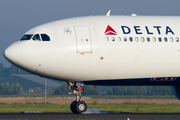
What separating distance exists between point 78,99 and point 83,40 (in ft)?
12.9

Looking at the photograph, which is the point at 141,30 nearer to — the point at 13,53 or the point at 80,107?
the point at 80,107

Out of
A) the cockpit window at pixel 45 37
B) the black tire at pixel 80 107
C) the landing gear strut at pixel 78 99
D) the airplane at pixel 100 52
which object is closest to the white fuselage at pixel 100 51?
the airplane at pixel 100 52

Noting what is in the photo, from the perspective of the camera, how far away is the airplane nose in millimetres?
23000

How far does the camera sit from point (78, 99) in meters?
24.7

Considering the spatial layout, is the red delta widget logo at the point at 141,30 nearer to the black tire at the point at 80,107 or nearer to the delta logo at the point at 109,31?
the delta logo at the point at 109,31

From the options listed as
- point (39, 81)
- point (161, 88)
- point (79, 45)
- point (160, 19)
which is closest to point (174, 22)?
point (160, 19)

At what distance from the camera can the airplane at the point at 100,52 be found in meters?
23.5

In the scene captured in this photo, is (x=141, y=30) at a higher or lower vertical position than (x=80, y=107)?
higher

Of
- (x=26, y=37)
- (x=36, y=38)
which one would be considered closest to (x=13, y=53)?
(x=26, y=37)

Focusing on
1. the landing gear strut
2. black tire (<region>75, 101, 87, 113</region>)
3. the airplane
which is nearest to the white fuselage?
the airplane

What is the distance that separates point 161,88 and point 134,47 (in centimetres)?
9271

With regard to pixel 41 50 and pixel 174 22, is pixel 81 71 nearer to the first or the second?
pixel 41 50

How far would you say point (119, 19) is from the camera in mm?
25797

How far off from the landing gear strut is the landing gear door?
2.56 m
